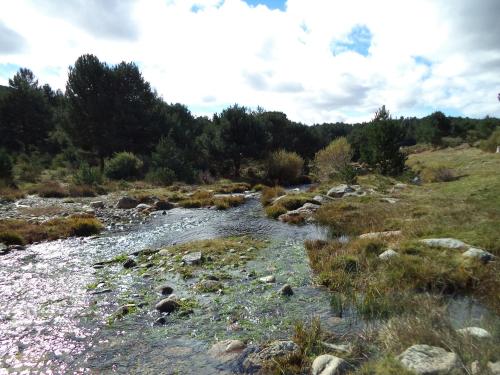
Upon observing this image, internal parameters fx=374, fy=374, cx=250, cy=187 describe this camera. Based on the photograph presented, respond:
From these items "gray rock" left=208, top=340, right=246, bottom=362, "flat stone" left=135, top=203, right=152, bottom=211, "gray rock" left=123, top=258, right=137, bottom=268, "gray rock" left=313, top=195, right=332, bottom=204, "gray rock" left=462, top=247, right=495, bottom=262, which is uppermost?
"flat stone" left=135, top=203, right=152, bottom=211

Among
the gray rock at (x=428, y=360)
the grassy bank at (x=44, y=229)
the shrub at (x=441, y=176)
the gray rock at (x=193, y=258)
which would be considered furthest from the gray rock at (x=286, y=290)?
the shrub at (x=441, y=176)

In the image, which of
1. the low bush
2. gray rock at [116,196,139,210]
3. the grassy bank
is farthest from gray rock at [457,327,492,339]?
gray rock at [116,196,139,210]

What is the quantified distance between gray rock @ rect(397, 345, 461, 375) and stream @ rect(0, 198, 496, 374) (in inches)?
71.6

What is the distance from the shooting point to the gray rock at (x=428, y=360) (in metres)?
4.39

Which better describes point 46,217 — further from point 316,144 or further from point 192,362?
point 316,144

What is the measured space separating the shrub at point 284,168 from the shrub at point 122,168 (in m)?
14.6

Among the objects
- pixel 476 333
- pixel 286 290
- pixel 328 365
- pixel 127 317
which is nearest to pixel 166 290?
pixel 127 317

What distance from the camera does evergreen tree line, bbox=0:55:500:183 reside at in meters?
38.5

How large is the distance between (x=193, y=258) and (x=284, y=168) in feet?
102

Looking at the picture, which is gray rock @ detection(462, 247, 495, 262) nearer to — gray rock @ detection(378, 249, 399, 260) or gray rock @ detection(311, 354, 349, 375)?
gray rock @ detection(378, 249, 399, 260)

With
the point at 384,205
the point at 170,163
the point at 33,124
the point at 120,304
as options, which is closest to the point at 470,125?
the point at 170,163

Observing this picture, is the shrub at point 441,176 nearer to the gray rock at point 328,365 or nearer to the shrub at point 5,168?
the gray rock at point 328,365

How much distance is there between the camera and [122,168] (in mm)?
37250

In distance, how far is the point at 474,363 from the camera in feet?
14.3
